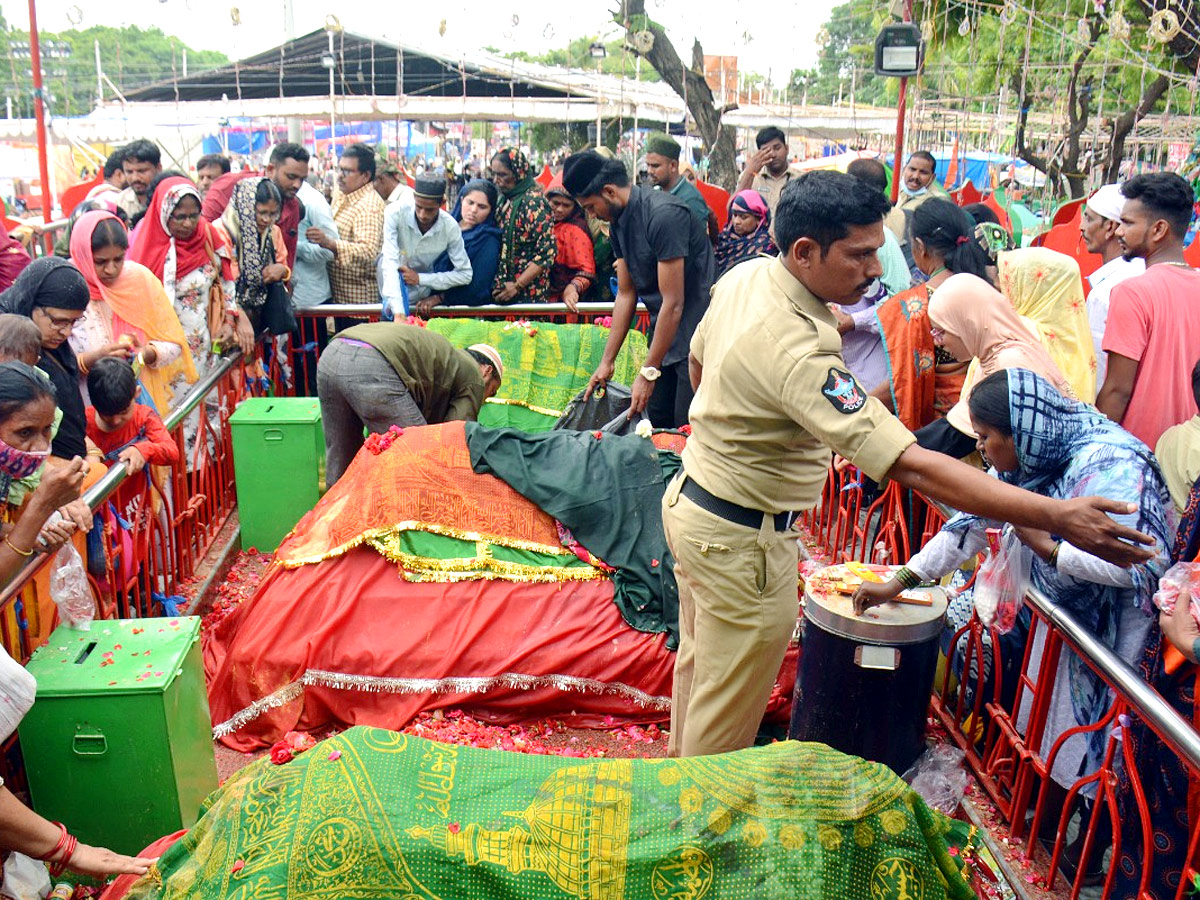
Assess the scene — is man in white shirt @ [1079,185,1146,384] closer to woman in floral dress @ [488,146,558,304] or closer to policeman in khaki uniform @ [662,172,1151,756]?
policeman in khaki uniform @ [662,172,1151,756]

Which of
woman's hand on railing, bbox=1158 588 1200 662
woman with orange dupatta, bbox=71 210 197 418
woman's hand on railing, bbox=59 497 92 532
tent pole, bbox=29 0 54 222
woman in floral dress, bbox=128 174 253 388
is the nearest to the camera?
woman's hand on railing, bbox=1158 588 1200 662

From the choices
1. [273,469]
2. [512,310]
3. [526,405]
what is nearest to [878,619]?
[273,469]

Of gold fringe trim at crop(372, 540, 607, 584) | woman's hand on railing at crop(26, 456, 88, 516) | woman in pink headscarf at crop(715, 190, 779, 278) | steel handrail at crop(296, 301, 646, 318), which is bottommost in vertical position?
gold fringe trim at crop(372, 540, 607, 584)

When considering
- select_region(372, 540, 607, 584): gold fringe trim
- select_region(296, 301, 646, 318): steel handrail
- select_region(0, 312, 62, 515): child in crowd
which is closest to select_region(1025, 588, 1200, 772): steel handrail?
select_region(372, 540, 607, 584): gold fringe trim

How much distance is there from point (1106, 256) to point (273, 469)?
14.9 feet

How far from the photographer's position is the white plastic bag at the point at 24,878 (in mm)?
2805

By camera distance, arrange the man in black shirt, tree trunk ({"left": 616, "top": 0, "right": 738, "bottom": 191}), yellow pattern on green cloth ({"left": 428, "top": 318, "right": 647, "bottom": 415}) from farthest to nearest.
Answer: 1. tree trunk ({"left": 616, "top": 0, "right": 738, "bottom": 191})
2. yellow pattern on green cloth ({"left": 428, "top": 318, "right": 647, "bottom": 415})
3. the man in black shirt

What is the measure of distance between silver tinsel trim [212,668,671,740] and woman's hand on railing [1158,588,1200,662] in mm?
2131

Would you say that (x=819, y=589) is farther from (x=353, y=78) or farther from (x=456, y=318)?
(x=353, y=78)

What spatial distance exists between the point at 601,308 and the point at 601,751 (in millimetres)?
4353

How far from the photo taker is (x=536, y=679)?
418 centimetres

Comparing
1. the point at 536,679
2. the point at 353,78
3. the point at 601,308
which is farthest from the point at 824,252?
the point at 353,78

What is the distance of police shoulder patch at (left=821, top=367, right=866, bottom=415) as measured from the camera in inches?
98.7

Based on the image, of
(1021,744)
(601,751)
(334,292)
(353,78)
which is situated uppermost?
(353,78)
